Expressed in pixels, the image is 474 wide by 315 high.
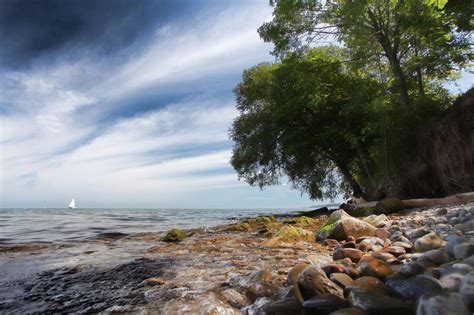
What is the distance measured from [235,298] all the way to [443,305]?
1795 mm

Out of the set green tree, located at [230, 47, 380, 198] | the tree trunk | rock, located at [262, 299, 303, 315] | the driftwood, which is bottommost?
rock, located at [262, 299, 303, 315]

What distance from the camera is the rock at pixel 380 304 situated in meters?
2.27

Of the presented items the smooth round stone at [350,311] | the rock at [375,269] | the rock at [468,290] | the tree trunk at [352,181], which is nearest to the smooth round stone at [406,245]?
the rock at [375,269]

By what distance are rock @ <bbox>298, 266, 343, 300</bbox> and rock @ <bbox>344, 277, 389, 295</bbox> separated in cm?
12

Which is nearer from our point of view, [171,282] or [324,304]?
[324,304]

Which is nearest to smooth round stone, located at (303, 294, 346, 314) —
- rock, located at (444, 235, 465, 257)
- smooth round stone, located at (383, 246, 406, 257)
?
rock, located at (444, 235, 465, 257)

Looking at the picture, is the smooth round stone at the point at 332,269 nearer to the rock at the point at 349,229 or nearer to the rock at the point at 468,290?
the rock at the point at 468,290

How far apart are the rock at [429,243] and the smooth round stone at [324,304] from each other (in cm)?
211

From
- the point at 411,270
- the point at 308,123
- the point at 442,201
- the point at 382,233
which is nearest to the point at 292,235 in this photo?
the point at 382,233

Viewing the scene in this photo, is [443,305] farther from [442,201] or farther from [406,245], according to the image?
[442,201]

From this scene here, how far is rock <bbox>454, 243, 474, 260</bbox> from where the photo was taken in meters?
3.08

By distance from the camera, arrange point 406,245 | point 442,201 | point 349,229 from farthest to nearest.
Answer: point 442,201 → point 349,229 → point 406,245

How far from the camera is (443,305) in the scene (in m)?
2.02

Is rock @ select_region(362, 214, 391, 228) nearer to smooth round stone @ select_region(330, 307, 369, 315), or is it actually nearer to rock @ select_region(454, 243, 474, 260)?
rock @ select_region(454, 243, 474, 260)
